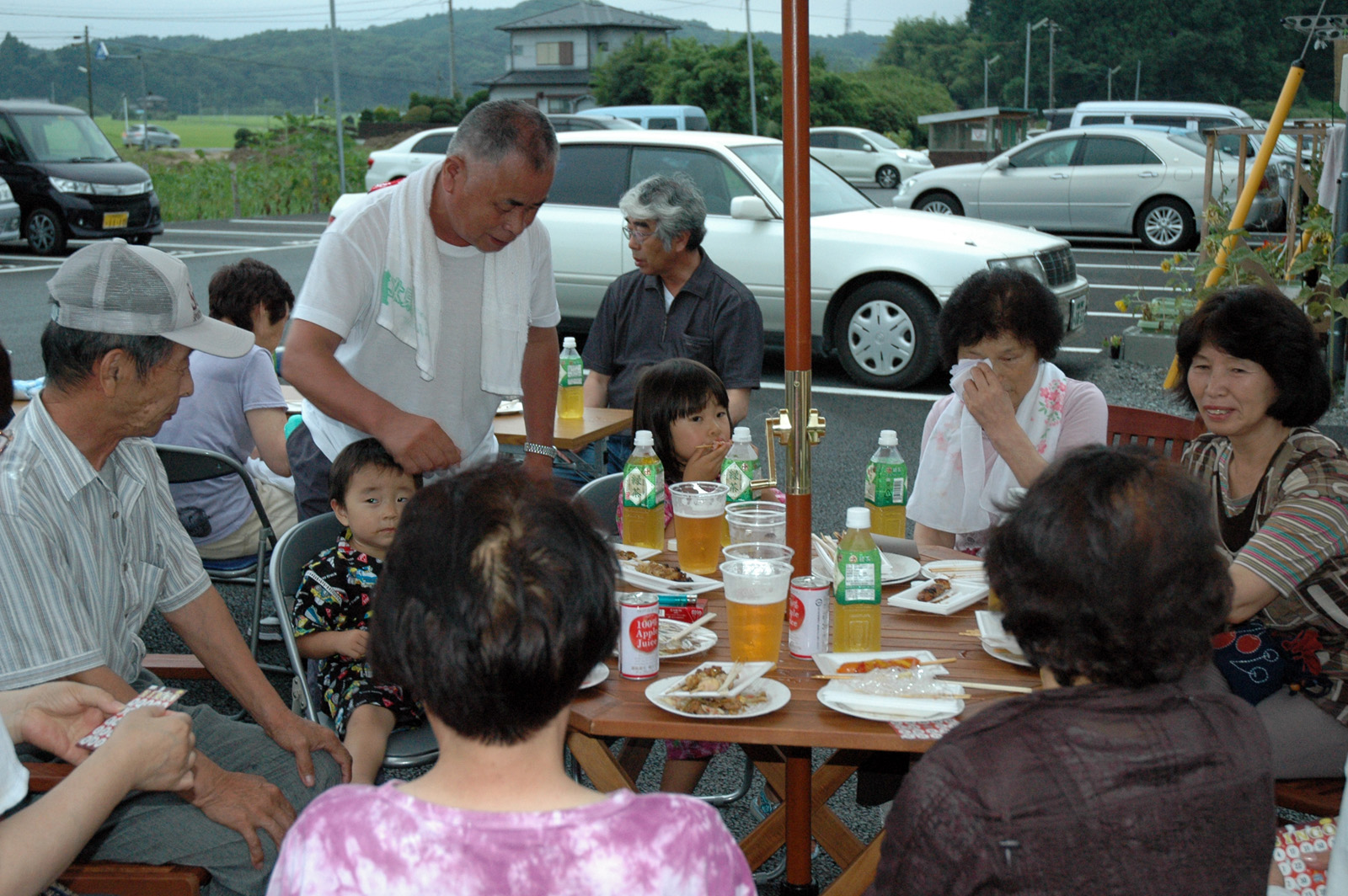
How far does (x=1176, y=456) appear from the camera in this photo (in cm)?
336

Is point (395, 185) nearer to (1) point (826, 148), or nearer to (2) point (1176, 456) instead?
(2) point (1176, 456)

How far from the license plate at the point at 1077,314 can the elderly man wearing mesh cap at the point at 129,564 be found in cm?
698

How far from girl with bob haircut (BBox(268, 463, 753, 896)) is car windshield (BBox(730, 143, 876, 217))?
276 inches

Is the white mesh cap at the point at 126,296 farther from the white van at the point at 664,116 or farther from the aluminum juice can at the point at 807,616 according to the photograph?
the white van at the point at 664,116

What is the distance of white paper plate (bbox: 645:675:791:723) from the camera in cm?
191

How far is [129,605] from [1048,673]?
6.21 feet

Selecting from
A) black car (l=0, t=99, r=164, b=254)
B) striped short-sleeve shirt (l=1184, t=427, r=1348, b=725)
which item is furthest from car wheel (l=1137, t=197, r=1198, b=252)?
striped short-sleeve shirt (l=1184, t=427, r=1348, b=725)

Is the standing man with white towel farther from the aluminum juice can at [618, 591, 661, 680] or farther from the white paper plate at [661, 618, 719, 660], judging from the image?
the aluminum juice can at [618, 591, 661, 680]

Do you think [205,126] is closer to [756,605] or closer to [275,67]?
[275,67]

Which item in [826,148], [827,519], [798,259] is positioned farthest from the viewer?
[826,148]

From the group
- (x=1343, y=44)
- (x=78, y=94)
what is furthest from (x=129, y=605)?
(x=78, y=94)

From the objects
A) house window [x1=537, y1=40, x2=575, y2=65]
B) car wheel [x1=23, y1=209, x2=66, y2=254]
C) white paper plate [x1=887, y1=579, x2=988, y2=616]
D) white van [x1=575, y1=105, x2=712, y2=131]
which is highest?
house window [x1=537, y1=40, x2=575, y2=65]

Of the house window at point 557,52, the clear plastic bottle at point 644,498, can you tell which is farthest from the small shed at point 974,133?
the house window at point 557,52

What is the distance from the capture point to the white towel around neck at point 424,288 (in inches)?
121
